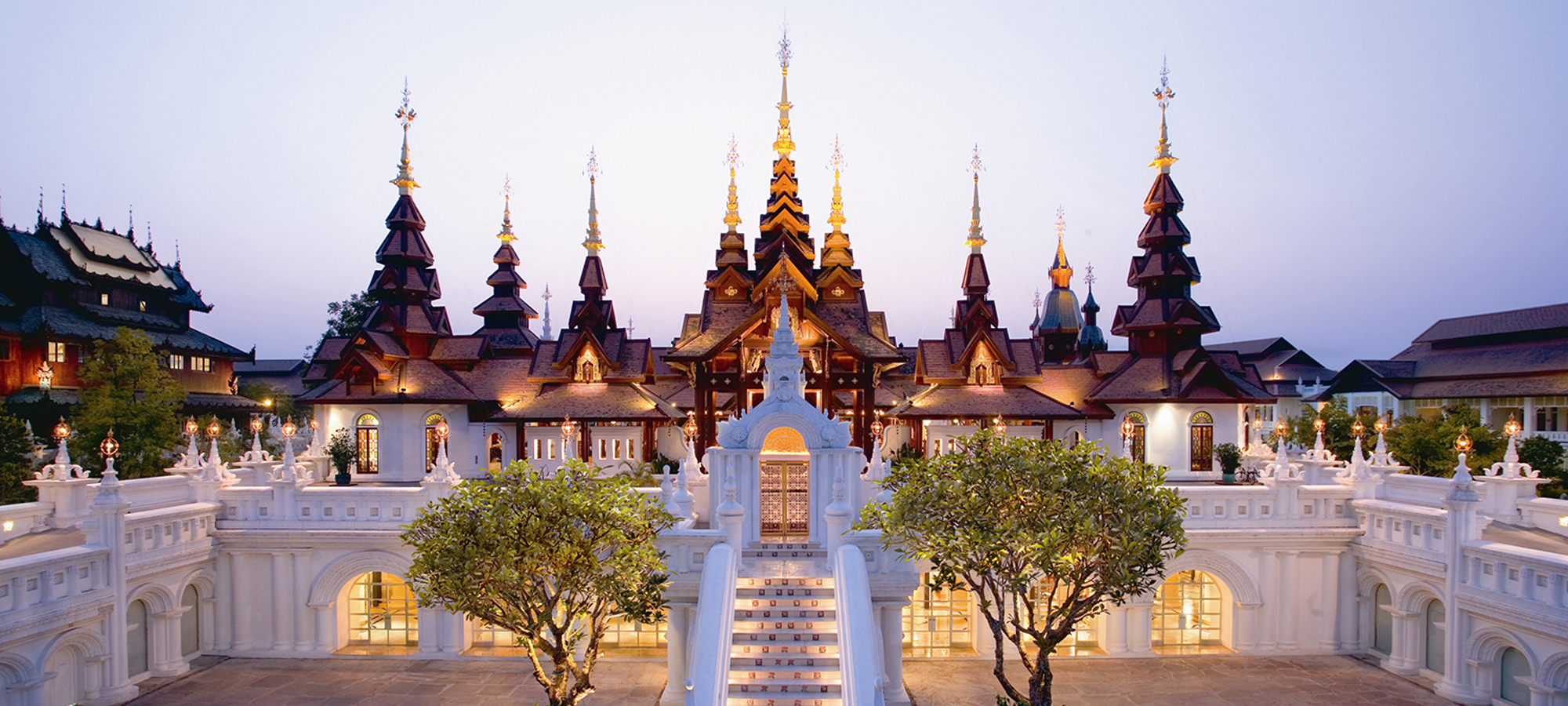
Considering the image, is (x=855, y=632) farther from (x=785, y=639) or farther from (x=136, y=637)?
(x=136, y=637)

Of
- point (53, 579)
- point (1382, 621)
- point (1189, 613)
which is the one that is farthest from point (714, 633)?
point (1382, 621)

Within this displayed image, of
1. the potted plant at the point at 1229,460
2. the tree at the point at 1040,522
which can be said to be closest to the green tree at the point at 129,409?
the tree at the point at 1040,522

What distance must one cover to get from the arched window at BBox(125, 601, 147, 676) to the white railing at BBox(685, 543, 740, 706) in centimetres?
1355

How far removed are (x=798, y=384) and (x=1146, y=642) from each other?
10.9 meters

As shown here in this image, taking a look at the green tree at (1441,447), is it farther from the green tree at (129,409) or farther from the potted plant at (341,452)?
the green tree at (129,409)

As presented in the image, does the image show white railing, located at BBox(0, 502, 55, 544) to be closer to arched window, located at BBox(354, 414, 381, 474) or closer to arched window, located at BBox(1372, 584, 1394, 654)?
arched window, located at BBox(354, 414, 381, 474)

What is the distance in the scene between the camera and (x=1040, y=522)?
12.4 metres

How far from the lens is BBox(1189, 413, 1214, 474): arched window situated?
108 ft

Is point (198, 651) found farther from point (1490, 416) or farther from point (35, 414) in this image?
point (1490, 416)

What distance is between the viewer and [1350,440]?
39.6 meters

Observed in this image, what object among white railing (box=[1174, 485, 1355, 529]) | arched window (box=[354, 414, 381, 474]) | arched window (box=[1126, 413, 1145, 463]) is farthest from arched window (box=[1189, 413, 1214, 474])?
arched window (box=[354, 414, 381, 474])

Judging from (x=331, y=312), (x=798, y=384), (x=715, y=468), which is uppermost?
(x=331, y=312)

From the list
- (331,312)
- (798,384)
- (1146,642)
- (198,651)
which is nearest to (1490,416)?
(1146,642)

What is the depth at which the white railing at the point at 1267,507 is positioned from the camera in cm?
1983
